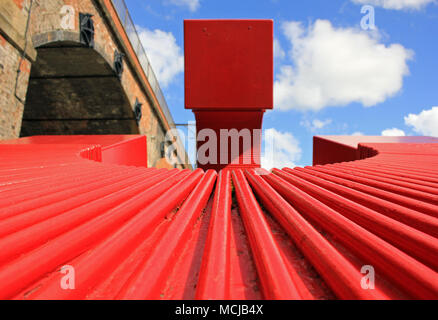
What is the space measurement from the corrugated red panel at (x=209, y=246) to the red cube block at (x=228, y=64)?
4.10m

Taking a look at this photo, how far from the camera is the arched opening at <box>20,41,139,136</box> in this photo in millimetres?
7696

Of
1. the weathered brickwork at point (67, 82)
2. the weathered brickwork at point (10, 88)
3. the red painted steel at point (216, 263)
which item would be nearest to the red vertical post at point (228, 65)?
the weathered brickwork at point (67, 82)

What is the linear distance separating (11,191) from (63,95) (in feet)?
31.0

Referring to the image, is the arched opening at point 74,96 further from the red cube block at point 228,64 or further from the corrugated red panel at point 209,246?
the corrugated red panel at point 209,246

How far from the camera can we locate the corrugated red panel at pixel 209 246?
72 cm

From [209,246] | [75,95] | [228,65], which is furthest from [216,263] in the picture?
[75,95]

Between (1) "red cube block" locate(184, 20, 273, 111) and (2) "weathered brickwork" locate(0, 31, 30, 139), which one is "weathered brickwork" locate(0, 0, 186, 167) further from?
(1) "red cube block" locate(184, 20, 273, 111)

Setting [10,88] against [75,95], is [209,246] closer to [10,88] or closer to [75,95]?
[10,88]

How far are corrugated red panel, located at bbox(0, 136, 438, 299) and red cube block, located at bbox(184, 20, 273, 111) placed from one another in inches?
162

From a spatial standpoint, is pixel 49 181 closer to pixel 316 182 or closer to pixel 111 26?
pixel 316 182

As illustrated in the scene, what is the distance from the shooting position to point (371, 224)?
3.42 ft

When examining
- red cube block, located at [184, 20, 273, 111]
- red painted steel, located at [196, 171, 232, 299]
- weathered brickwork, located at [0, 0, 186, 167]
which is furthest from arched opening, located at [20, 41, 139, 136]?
red painted steel, located at [196, 171, 232, 299]

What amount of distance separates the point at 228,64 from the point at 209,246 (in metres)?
5.03
